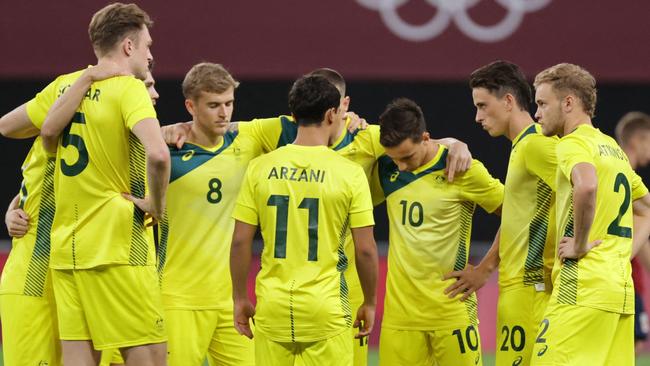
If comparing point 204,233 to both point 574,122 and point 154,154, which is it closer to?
point 154,154

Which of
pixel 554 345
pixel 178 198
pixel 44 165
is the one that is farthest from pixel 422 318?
pixel 44 165

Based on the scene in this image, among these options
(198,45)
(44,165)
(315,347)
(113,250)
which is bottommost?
(315,347)

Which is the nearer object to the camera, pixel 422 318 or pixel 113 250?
pixel 113 250

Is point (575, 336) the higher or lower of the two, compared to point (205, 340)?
higher

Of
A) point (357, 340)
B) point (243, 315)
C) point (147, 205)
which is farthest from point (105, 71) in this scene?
point (357, 340)

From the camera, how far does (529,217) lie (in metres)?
6.74

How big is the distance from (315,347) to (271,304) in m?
0.31

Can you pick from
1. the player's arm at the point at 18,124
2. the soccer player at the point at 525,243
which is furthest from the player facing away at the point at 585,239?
the player's arm at the point at 18,124

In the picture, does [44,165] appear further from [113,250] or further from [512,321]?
[512,321]

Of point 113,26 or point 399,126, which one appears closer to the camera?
point 113,26

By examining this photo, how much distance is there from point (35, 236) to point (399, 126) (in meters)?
2.06

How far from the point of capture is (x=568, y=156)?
6160 millimetres

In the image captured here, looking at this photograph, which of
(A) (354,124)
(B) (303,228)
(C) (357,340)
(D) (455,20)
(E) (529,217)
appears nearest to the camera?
(B) (303,228)

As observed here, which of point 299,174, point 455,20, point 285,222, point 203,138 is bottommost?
point 285,222
